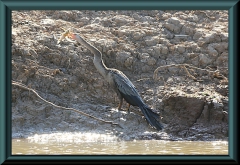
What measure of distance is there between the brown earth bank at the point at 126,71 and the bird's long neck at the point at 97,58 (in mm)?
336

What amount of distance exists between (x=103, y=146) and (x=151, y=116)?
1.50 meters

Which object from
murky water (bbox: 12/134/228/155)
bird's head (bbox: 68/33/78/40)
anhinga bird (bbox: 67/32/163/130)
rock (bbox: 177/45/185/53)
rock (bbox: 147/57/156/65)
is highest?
bird's head (bbox: 68/33/78/40)

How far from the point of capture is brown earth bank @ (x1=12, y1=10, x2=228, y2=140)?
9.40 m

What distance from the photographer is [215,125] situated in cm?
943

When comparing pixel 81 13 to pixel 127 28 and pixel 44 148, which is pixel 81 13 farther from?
pixel 44 148

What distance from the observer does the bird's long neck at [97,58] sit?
10.2 meters

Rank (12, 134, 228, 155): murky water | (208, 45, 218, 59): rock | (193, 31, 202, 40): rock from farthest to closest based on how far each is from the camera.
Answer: (193, 31, 202, 40): rock → (208, 45, 218, 59): rock → (12, 134, 228, 155): murky water

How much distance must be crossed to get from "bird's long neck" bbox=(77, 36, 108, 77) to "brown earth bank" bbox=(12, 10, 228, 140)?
336 millimetres

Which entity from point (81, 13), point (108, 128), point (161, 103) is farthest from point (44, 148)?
point (81, 13)

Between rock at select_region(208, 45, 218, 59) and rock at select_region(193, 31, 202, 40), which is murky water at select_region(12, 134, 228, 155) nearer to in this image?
rock at select_region(208, 45, 218, 59)
